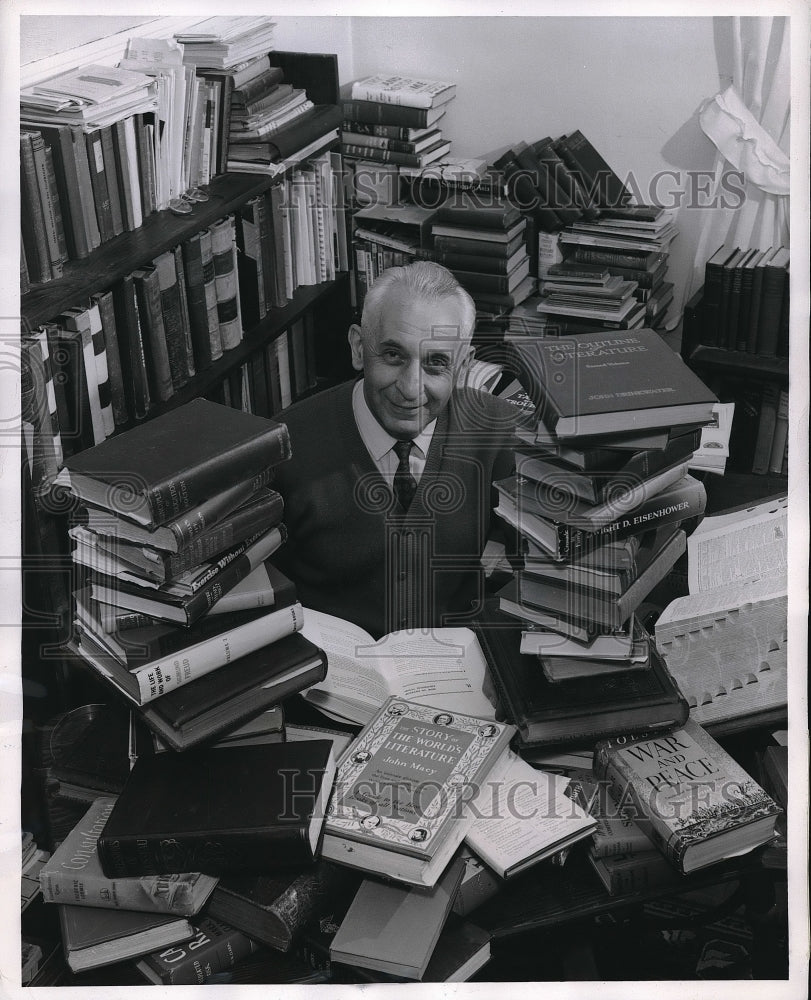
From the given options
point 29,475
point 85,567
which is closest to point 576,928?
point 85,567

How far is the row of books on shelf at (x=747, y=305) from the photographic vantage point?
298 centimetres

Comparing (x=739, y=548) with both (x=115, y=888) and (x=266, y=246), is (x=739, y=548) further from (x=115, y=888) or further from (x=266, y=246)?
(x=266, y=246)

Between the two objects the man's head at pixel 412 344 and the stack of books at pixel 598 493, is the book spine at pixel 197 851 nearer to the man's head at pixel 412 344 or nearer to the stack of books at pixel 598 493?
the stack of books at pixel 598 493

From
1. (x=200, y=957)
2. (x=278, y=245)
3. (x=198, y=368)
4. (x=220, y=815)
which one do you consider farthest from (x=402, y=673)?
(x=278, y=245)

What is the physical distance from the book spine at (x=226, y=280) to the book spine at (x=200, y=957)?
1610 mm

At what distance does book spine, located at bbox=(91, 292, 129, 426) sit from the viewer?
1942 millimetres

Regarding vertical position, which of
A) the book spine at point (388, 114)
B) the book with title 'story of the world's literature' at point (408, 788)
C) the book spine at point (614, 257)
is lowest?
the book with title 'story of the world's literature' at point (408, 788)

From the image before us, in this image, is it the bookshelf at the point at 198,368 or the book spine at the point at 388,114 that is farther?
the book spine at the point at 388,114

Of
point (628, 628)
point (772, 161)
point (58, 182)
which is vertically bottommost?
point (628, 628)

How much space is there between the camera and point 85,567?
4.73 ft

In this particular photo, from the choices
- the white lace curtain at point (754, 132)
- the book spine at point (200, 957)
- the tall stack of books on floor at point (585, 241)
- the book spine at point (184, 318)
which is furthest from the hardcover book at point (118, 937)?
the white lace curtain at point (754, 132)

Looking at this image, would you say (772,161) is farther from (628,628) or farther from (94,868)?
(94,868)

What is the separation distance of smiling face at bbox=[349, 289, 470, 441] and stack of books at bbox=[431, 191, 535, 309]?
3.86 ft

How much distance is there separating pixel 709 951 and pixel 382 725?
0.52 meters
